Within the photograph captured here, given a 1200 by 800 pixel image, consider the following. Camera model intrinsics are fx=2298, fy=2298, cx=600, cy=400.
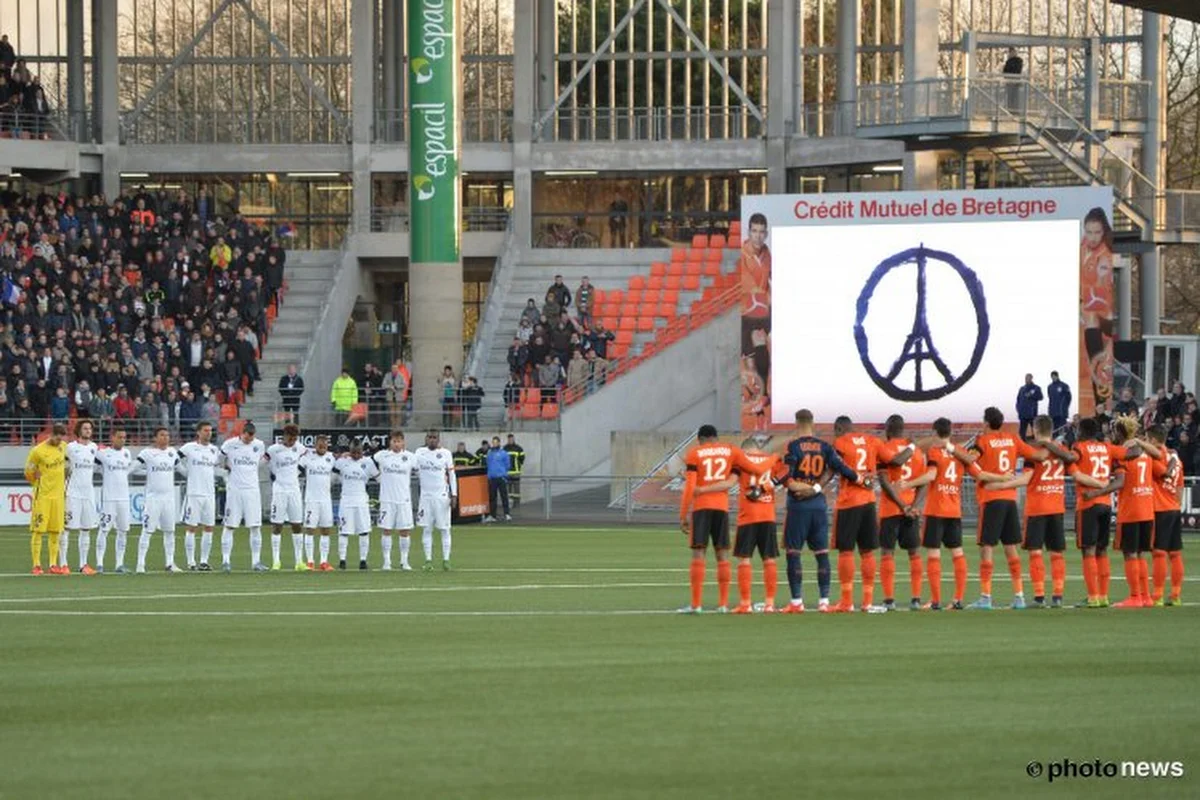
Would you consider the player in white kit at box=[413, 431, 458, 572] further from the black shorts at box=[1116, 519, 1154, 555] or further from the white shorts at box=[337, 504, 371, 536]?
the black shorts at box=[1116, 519, 1154, 555]

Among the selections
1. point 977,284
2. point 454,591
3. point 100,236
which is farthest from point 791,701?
point 100,236

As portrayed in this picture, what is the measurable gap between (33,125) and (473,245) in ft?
39.1

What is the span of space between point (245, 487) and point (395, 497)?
2312 mm

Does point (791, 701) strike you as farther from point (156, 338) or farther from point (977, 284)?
point (156, 338)

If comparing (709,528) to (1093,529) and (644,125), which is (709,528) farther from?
(644,125)

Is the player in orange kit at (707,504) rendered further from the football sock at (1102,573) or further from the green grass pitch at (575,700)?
the football sock at (1102,573)

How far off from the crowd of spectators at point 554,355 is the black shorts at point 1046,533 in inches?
1089

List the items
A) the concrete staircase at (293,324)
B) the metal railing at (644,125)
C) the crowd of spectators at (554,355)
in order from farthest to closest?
the metal railing at (644,125), the concrete staircase at (293,324), the crowd of spectators at (554,355)

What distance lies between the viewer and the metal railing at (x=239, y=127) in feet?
209

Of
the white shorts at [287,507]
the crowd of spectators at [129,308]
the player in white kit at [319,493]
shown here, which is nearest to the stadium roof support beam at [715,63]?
the crowd of spectators at [129,308]

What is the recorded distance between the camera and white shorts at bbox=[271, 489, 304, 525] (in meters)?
32.9

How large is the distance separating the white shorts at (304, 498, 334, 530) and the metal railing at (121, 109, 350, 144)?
1248 inches

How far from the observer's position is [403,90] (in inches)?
2559

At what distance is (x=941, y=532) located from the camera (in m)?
24.3
